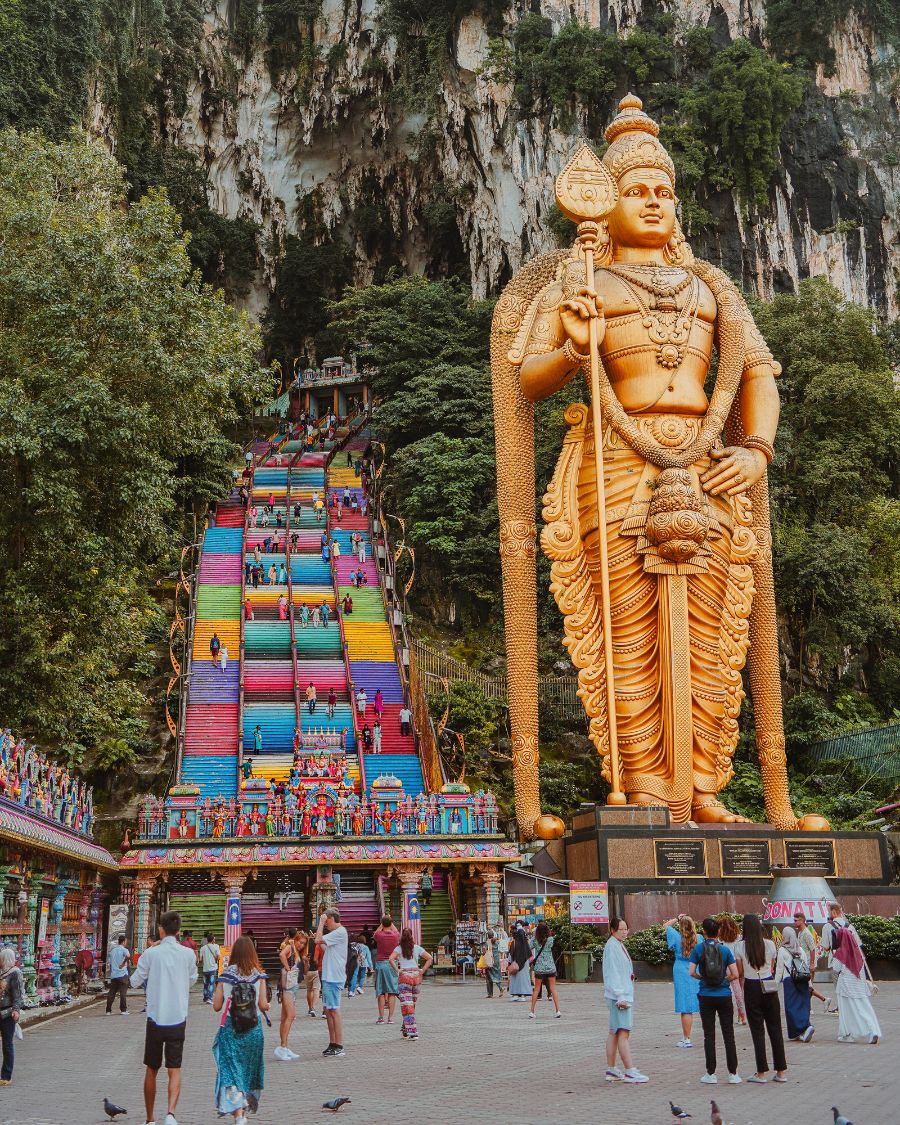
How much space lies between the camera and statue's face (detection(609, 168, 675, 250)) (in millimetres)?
13430

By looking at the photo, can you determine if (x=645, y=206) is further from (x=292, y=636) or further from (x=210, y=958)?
(x=292, y=636)

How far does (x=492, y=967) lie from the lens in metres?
11.6

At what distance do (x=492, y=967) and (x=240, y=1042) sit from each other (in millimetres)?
6887

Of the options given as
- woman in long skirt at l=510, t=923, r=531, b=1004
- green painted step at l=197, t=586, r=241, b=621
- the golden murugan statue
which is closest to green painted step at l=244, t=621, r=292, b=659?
green painted step at l=197, t=586, r=241, b=621

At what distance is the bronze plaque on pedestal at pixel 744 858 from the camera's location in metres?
11.7

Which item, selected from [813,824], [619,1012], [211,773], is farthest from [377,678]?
[619,1012]

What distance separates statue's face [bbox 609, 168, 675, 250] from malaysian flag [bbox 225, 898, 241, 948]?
910 cm

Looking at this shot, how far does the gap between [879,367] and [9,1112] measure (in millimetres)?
22364

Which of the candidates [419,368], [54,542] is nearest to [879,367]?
[419,368]

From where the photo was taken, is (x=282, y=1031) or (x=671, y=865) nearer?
(x=282, y=1031)

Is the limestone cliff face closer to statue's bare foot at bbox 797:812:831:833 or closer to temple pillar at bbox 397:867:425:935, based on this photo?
temple pillar at bbox 397:867:425:935

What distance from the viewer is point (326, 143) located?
4084 cm

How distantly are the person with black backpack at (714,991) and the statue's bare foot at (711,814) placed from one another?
6419mm

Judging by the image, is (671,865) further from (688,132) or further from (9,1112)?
(688,132)
